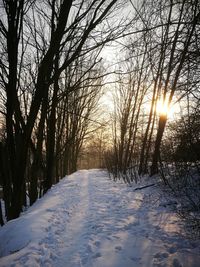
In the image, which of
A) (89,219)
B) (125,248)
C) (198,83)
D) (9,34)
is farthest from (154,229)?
(9,34)

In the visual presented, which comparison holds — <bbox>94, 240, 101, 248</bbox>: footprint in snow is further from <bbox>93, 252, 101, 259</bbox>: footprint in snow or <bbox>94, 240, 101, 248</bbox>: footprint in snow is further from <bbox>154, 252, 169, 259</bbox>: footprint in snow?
<bbox>154, 252, 169, 259</bbox>: footprint in snow

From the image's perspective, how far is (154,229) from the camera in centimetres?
472

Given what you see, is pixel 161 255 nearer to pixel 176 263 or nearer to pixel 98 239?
pixel 176 263

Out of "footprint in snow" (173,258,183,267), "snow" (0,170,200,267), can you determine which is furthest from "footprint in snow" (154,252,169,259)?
"footprint in snow" (173,258,183,267)

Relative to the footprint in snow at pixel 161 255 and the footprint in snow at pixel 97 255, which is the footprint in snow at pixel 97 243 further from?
the footprint in snow at pixel 161 255

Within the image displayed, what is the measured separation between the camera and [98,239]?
167 inches

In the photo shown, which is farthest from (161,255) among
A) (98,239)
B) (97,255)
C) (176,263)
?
(98,239)

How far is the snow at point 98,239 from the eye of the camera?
3.44 m

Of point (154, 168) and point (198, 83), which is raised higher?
point (198, 83)

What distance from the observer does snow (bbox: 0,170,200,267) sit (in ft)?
11.3

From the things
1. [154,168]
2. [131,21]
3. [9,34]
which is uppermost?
[131,21]

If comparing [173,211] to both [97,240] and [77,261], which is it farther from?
[77,261]

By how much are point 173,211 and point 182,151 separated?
166 centimetres

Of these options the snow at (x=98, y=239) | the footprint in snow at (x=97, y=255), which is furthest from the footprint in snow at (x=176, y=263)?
the footprint in snow at (x=97, y=255)
